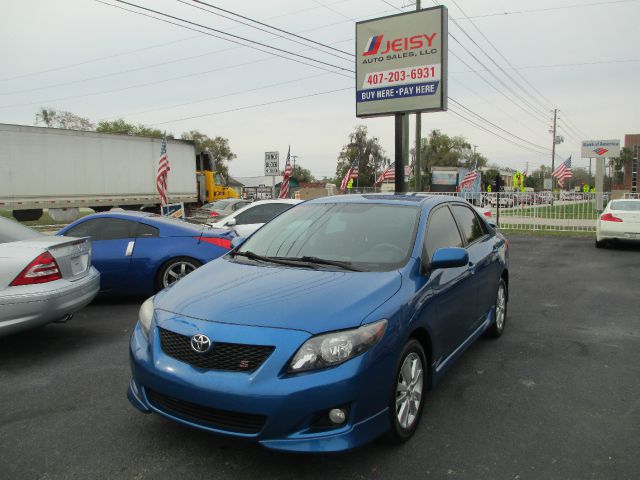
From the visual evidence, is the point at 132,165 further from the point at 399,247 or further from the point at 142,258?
the point at 399,247

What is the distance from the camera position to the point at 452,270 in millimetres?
3902

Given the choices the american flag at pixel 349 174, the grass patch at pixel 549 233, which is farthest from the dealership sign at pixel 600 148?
the grass patch at pixel 549 233

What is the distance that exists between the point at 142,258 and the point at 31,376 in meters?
2.72

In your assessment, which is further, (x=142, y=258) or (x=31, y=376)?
(x=142, y=258)

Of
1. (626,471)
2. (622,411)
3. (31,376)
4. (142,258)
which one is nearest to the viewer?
(626,471)

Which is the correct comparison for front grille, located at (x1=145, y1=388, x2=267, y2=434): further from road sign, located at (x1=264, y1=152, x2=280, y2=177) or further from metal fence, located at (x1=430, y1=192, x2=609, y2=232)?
metal fence, located at (x1=430, y1=192, x2=609, y2=232)

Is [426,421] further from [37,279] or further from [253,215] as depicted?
[253,215]

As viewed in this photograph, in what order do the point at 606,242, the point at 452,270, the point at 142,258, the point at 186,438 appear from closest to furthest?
the point at 186,438, the point at 452,270, the point at 142,258, the point at 606,242

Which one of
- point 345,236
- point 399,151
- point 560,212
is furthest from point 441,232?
point 560,212

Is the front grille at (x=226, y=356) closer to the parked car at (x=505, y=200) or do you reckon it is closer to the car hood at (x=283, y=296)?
the car hood at (x=283, y=296)

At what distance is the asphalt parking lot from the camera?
9.39 ft

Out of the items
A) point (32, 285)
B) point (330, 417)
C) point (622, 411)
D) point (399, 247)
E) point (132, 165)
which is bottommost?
point (622, 411)

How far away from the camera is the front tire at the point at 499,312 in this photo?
17.3 ft

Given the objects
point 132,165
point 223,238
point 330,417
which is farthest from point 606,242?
point 132,165
